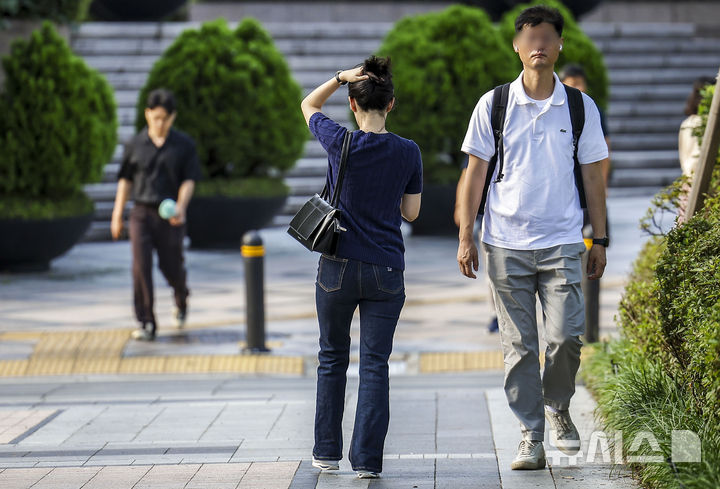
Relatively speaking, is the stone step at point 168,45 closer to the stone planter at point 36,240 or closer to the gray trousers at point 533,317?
the stone planter at point 36,240

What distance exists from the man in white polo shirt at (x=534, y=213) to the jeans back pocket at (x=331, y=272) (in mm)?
571

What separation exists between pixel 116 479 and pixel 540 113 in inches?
91.9

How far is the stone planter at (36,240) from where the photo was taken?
488 inches

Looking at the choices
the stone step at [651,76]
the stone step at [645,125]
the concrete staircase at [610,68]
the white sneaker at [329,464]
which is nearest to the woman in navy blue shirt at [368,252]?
the white sneaker at [329,464]

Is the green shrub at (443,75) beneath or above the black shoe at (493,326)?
above

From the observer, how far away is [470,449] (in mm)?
5340

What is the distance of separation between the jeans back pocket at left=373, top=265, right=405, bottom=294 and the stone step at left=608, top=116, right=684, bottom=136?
16059 millimetres

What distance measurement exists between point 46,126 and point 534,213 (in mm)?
8563

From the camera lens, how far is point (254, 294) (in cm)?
821

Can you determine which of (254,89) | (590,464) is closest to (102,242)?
(254,89)

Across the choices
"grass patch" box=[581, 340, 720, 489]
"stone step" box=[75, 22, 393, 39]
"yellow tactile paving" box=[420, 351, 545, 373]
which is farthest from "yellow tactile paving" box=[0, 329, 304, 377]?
"stone step" box=[75, 22, 393, 39]

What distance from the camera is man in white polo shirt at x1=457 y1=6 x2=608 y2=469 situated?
4.88 m

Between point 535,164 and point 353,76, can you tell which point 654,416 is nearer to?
point 535,164

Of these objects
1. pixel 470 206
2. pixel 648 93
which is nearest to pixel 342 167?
pixel 470 206
